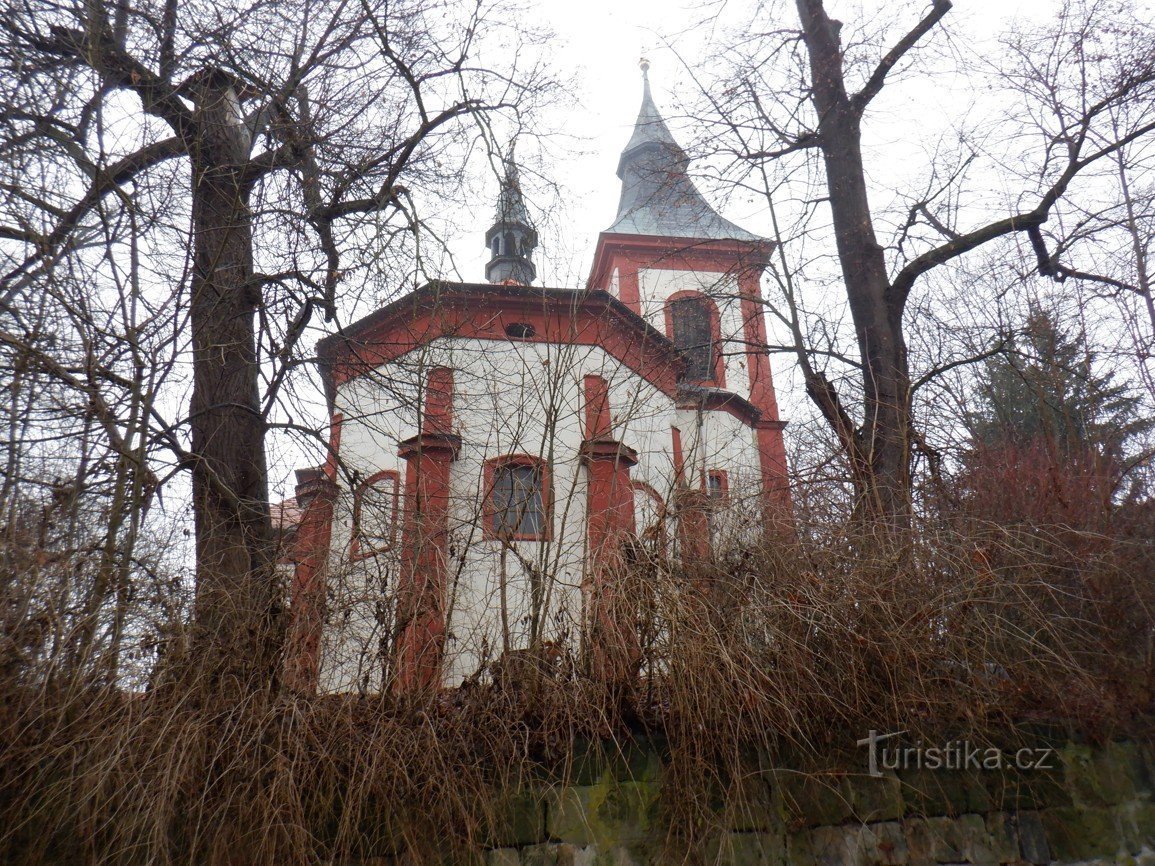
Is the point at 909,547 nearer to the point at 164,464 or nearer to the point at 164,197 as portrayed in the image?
the point at 164,464

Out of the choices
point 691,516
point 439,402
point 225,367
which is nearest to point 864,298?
point 691,516

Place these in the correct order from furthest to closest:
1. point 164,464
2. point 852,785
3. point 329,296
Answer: point 329,296 → point 164,464 → point 852,785

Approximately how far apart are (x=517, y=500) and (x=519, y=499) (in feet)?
0.20

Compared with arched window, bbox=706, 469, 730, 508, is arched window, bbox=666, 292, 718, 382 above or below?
above

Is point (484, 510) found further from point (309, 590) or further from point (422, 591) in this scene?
point (309, 590)

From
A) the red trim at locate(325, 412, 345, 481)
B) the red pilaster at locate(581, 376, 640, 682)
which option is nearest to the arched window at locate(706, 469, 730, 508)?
the red pilaster at locate(581, 376, 640, 682)

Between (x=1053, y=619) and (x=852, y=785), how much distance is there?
1.53 metres

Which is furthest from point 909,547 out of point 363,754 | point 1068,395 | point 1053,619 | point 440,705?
point 1068,395

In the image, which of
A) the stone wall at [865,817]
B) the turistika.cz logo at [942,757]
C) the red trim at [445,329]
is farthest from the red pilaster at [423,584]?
the turistika.cz logo at [942,757]

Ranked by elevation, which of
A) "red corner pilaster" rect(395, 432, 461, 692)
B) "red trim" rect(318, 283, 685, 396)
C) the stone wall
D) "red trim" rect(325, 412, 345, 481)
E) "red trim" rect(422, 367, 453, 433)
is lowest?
the stone wall

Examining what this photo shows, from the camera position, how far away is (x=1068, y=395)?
403 inches

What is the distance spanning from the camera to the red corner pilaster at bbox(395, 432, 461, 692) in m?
4.95

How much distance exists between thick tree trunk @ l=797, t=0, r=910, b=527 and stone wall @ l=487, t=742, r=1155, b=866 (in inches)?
65.9

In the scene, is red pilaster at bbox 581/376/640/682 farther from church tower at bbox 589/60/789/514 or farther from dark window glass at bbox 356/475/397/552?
dark window glass at bbox 356/475/397/552
